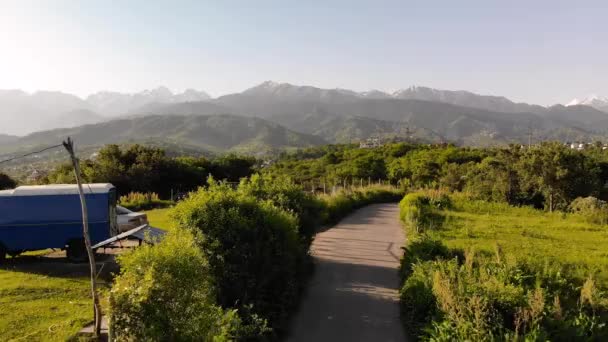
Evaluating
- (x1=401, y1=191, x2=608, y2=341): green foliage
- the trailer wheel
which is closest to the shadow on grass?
the trailer wheel

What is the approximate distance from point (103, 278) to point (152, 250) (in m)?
7.51

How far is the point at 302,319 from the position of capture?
912 centimetres

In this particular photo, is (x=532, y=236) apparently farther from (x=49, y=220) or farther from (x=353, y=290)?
(x=49, y=220)

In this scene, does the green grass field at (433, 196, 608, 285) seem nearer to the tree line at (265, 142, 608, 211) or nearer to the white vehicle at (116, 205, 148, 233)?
the tree line at (265, 142, 608, 211)

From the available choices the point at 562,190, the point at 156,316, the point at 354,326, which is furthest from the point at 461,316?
the point at 562,190

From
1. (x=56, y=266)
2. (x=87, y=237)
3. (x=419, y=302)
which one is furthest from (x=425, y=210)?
(x=87, y=237)

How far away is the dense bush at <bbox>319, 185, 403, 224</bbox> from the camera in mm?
20844

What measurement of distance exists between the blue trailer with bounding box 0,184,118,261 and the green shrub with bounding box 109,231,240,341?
919 centimetres

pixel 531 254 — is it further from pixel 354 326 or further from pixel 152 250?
pixel 152 250

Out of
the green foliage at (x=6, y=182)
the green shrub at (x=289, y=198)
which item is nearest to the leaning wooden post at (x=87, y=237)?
the green shrub at (x=289, y=198)

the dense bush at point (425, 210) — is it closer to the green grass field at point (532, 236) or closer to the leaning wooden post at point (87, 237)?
the green grass field at point (532, 236)

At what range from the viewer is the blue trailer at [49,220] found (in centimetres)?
1398

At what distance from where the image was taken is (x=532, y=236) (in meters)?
16.4

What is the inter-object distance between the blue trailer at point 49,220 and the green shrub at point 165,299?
30.2 feet
